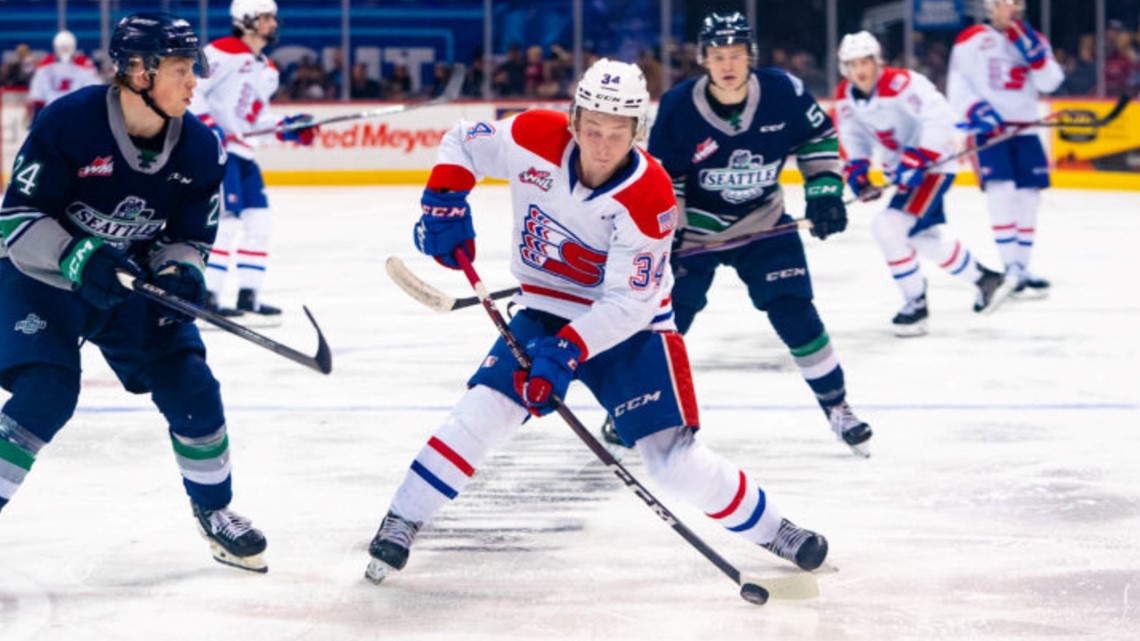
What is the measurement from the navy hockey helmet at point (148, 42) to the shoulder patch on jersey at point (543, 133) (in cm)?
58

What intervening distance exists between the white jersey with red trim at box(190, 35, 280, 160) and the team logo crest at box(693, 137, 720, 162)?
2.76 m

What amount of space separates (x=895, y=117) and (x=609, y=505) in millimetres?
2798

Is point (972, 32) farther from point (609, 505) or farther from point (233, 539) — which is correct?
point (233, 539)

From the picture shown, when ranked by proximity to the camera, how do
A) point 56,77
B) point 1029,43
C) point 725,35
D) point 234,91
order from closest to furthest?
point 725,35, point 234,91, point 1029,43, point 56,77

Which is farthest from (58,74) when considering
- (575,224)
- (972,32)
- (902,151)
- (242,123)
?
(575,224)

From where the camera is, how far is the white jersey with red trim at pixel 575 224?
301 cm

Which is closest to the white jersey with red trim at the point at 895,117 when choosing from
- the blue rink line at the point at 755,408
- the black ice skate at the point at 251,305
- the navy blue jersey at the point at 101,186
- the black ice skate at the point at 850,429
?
the blue rink line at the point at 755,408

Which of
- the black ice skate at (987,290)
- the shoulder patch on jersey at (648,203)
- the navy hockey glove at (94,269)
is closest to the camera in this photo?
the navy hockey glove at (94,269)

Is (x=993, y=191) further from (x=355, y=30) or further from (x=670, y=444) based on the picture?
(x=355, y=30)

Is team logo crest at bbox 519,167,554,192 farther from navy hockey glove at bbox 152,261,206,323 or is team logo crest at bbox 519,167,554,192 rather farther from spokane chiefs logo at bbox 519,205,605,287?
navy hockey glove at bbox 152,261,206,323

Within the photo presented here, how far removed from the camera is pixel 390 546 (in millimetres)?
3139

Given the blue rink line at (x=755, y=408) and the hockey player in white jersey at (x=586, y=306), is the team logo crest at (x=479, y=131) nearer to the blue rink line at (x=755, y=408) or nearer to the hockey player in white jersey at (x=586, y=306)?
the hockey player in white jersey at (x=586, y=306)

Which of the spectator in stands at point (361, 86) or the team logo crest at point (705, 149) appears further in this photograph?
the spectator in stands at point (361, 86)

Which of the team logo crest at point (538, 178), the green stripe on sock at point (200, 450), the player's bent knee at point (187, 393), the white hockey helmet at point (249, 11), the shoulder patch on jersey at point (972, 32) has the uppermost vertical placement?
the white hockey helmet at point (249, 11)
